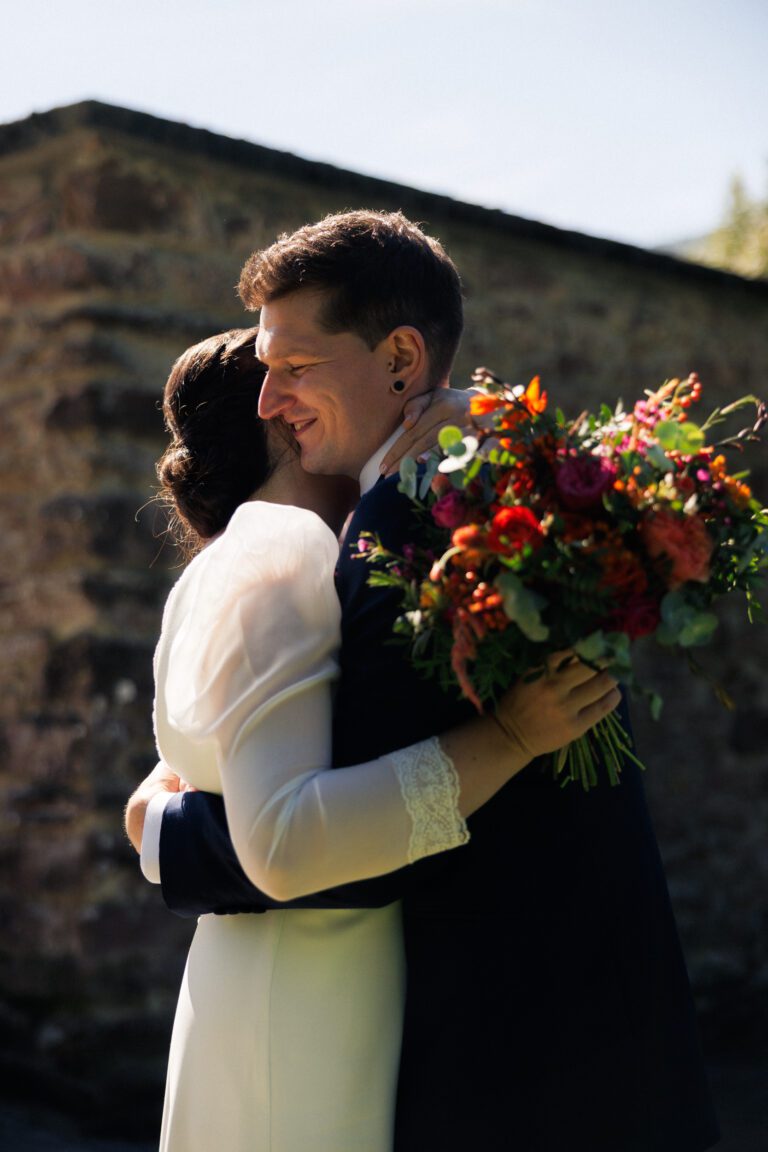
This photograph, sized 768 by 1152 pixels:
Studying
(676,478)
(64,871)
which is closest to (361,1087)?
(676,478)

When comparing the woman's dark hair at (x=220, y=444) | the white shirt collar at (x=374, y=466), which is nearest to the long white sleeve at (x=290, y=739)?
the white shirt collar at (x=374, y=466)

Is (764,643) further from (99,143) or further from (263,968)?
(263,968)

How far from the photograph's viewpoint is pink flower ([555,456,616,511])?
1.48 meters

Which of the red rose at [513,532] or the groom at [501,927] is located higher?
the red rose at [513,532]

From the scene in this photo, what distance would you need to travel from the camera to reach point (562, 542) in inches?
→ 58.3

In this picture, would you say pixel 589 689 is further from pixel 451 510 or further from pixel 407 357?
pixel 407 357

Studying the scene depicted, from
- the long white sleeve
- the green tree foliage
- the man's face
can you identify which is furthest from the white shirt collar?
the green tree foliage

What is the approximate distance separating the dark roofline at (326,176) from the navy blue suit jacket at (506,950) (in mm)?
2965

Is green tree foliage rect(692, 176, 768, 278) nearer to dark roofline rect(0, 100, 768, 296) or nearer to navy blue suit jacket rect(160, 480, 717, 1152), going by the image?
dark roofline rect(0, 100, 768, 296)

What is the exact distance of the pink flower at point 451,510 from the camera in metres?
1.55

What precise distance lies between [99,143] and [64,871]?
2.25 metres

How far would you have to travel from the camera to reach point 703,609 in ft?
5.11

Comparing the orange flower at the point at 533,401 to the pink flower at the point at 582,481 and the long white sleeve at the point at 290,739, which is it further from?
the long white sleeve at the point at 290,739

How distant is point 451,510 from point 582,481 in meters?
0.16
